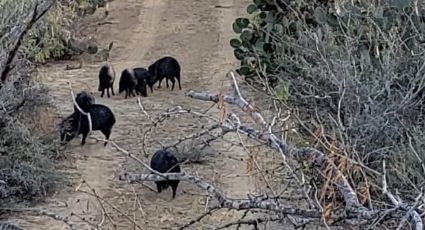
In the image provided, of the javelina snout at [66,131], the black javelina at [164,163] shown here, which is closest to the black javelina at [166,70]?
the javelina snout at [66,131]

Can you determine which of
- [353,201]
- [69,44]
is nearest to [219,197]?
[353,201]

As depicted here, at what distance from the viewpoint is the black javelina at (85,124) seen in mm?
8180

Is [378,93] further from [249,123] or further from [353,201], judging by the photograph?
[353,201]

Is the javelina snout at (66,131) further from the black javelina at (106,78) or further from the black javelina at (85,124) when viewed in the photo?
the black javelina at (106,78)

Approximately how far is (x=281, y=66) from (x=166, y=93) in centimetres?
173

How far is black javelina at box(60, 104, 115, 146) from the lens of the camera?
26.8 feet

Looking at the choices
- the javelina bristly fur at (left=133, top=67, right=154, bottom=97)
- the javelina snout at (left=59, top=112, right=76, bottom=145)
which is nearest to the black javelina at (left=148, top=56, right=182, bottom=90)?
the javelina bristly fur at (left=133, top=67, right=154, bottom=97)

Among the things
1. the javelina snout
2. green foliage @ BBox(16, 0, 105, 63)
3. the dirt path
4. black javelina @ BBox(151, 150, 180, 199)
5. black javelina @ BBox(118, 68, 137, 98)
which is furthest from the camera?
green foliage @ BBox(16, 0, 105, 63)

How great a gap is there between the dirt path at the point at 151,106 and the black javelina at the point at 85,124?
14cm

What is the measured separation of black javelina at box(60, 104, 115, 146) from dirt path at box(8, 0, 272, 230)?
14cm

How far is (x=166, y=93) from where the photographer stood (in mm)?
10430

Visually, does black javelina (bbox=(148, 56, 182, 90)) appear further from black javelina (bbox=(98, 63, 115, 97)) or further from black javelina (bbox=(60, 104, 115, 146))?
black javelina (bbox=(60, 104, 115, 146))

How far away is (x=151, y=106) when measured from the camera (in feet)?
32.1

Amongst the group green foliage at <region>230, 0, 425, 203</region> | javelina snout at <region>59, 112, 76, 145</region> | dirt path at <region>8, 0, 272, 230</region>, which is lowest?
dirt path at <region>8, 0, 272, 230</region>
